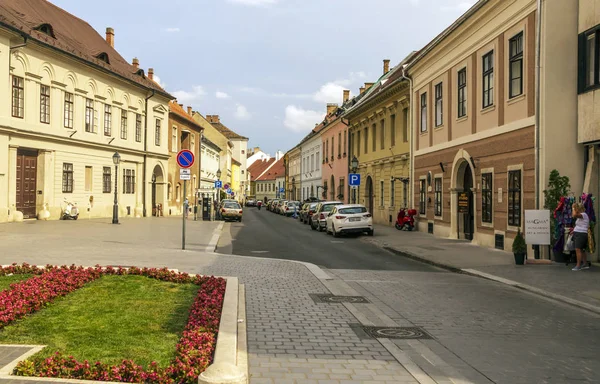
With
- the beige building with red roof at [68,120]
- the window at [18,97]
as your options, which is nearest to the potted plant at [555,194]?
the beige building with red roof at [68,120]

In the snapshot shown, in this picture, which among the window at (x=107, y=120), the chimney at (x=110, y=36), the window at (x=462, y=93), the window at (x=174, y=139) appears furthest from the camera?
the window at (x=174, y=139)

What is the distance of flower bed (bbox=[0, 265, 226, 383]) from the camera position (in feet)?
15.7

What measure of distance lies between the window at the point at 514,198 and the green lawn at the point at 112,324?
11.5 m

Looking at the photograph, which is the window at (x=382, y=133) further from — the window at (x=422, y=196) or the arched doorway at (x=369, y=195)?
the window at (x=422, y=196)

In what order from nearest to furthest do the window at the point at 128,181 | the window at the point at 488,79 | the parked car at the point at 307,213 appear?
the window at the point at 488,79, the parked car at the point at 307,213, the window at the point at 128,181

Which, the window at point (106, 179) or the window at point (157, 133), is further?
the window at point (157, 133)

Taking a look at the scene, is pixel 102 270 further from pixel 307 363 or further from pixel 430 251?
pixel 430 251

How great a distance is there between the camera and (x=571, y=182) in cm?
1520

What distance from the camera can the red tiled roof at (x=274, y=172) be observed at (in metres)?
121

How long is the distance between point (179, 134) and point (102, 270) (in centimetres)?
4023

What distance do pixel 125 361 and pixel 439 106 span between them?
2230 centimetres

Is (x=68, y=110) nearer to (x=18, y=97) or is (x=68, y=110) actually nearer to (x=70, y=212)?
(x=18, y=97)

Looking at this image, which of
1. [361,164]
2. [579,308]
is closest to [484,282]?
[579,308]

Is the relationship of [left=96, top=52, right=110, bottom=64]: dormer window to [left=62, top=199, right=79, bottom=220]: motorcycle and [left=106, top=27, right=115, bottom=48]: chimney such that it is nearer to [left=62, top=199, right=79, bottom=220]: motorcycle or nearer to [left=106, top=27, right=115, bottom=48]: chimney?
[left=106, top=27, right=115, bottom=48]: chimney
